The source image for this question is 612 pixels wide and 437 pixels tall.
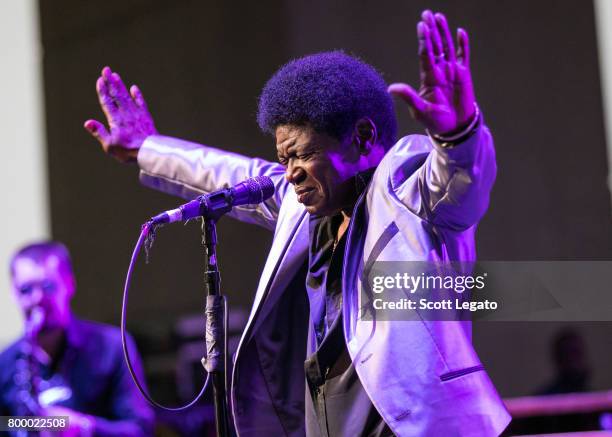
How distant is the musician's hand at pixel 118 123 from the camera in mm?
2756

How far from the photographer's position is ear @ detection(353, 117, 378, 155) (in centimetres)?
213

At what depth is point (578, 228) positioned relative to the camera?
393 cm

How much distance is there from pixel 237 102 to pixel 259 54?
32 cm

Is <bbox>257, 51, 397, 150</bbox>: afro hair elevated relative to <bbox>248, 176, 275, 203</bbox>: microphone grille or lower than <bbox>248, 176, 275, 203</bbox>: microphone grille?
elevated

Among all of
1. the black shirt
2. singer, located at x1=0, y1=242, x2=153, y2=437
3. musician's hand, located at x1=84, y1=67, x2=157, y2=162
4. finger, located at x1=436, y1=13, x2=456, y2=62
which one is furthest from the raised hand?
singer, located at x1=0, y1=242, x2=153, y2=437

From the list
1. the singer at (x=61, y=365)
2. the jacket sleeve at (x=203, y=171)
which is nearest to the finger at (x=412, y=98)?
the jacket sleeve at (x=203, y=171)

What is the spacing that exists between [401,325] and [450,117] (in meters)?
0.47

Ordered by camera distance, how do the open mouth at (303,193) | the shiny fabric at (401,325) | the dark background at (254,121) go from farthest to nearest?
1. the dark background at (254,121)
2. the open mouth at (303,193)
3. the shiny fabric at (401,325)

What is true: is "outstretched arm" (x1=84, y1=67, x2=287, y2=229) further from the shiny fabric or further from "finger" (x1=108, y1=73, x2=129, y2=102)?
the shiny fabric

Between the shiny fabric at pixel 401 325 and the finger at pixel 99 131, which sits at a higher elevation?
the finger at pixel 99 131

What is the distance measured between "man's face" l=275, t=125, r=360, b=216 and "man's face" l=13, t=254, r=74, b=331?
1587mm

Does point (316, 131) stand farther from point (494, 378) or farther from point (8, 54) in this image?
point (8, 54)

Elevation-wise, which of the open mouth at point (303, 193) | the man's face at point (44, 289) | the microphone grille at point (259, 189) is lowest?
the man's face at point (44, 289)

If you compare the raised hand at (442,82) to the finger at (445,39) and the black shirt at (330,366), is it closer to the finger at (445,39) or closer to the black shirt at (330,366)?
the finger at (445,39)
